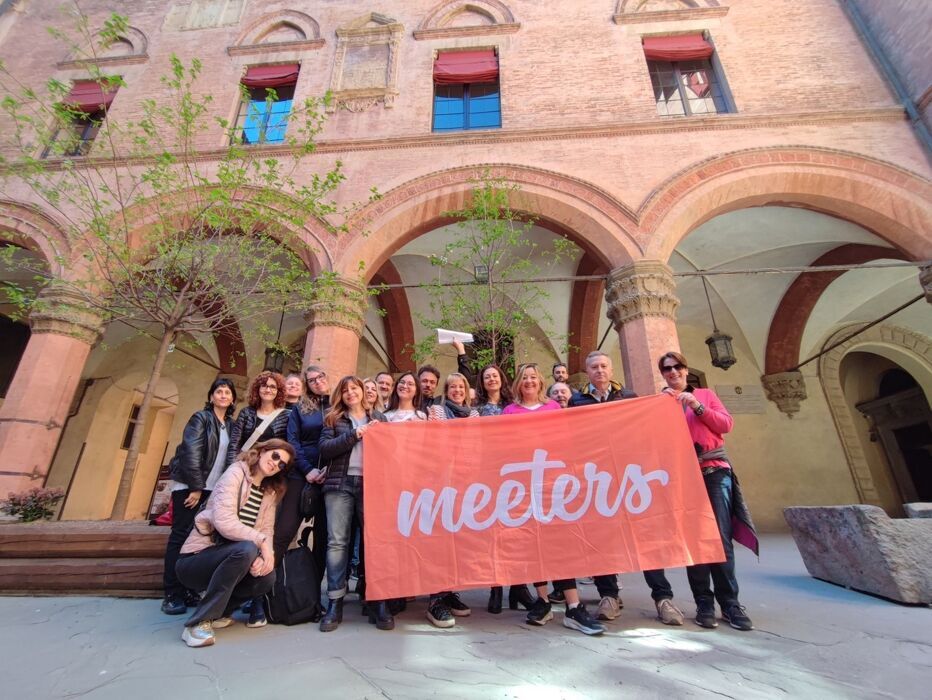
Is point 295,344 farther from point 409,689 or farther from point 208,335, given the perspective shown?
point 409,689

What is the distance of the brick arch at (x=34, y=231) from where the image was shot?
717 cm

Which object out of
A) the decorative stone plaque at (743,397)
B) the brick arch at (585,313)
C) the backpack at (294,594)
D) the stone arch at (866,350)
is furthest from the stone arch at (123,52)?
the stone arch at (866,350)

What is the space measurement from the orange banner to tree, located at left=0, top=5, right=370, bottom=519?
3.67 m

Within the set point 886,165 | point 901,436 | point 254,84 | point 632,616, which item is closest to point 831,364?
point 901,436

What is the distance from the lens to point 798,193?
23.2ft

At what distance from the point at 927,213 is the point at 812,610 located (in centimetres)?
712

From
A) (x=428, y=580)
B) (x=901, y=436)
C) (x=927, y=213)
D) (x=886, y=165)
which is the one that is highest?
(x=886, y=165)

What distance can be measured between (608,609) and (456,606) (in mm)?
1026

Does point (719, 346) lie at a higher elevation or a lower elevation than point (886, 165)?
lower

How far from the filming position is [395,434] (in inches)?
120

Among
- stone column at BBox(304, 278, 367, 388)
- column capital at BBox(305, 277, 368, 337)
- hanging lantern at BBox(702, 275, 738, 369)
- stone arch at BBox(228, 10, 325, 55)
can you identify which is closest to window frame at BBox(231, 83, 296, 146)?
stone arch at BBox(228, 10, 325, 55)

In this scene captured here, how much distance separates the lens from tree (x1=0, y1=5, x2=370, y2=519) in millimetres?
5406

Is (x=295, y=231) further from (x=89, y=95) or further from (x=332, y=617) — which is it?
(x=89, y=95)

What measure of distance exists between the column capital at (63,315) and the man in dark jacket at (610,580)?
7.66m
